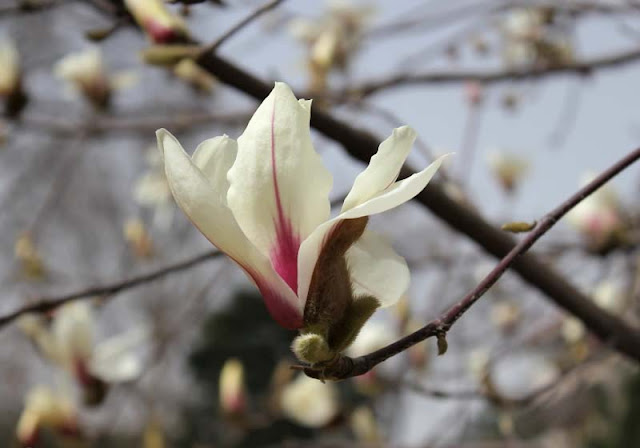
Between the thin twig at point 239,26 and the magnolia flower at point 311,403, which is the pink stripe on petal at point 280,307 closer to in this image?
the thin twig at point 239,26

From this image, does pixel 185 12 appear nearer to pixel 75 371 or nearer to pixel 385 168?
pixel 385 168

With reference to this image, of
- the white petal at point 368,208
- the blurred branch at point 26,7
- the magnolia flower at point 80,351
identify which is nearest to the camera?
the white petal at point 368,208

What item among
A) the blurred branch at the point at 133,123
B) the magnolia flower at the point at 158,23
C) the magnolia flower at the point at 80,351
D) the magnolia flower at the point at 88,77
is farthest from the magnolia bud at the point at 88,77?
the magnolia flower at the point at 158,23

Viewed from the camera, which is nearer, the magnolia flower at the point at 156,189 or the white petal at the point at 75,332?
the white petal at the point at 75,332

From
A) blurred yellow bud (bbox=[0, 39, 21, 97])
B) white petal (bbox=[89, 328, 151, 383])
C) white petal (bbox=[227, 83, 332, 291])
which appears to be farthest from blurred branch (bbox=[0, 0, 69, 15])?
white petal (bbox=[227, 83, 332, 291])

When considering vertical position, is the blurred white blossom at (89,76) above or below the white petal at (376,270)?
below

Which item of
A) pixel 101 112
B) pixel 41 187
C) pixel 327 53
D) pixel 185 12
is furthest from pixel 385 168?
pixel 41 187

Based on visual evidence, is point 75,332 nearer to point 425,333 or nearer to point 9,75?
point 9,75

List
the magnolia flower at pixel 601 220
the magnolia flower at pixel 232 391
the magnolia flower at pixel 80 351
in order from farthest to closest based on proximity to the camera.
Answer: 1. the magnolia flower at pixel 232 391
2. the magnolia flower at pixel 601 220
3. the magnolia flower at pixel 80 351
